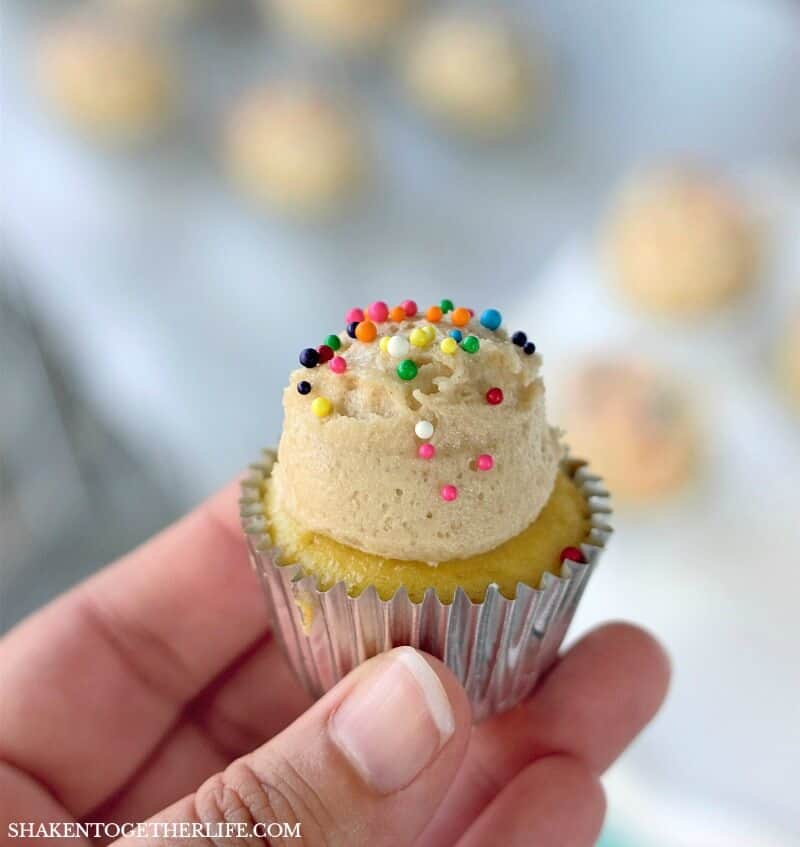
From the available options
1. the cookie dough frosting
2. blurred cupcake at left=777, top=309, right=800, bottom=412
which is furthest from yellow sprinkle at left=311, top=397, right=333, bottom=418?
blurred cupcake at left=777, top=309, right=800, bottom=412

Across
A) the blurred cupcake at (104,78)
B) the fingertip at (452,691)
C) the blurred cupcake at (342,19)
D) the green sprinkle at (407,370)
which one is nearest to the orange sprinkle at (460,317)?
the green sprinkle at (407,370)

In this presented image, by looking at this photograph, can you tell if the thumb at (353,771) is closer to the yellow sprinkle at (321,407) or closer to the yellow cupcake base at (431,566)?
the yellow cupcake base at (431,566)

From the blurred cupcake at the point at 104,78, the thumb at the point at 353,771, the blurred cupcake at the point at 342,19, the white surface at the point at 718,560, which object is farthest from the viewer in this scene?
the blurred cupcake at the point at 104,78

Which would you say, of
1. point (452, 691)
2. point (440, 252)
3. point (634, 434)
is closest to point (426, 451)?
point (452, 691)

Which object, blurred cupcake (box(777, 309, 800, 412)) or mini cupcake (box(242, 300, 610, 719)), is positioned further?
blurred cupcake (box(777, 309, 800, 412))

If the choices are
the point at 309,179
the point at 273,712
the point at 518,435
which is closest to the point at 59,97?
the point at 309,179

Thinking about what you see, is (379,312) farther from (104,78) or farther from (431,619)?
(104,78)

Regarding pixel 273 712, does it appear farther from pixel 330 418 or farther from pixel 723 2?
pixel 723 2

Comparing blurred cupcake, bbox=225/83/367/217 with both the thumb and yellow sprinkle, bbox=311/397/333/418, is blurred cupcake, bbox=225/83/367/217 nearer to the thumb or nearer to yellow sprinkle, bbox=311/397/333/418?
yellow sprinkle, bbox=311/397/333/418
